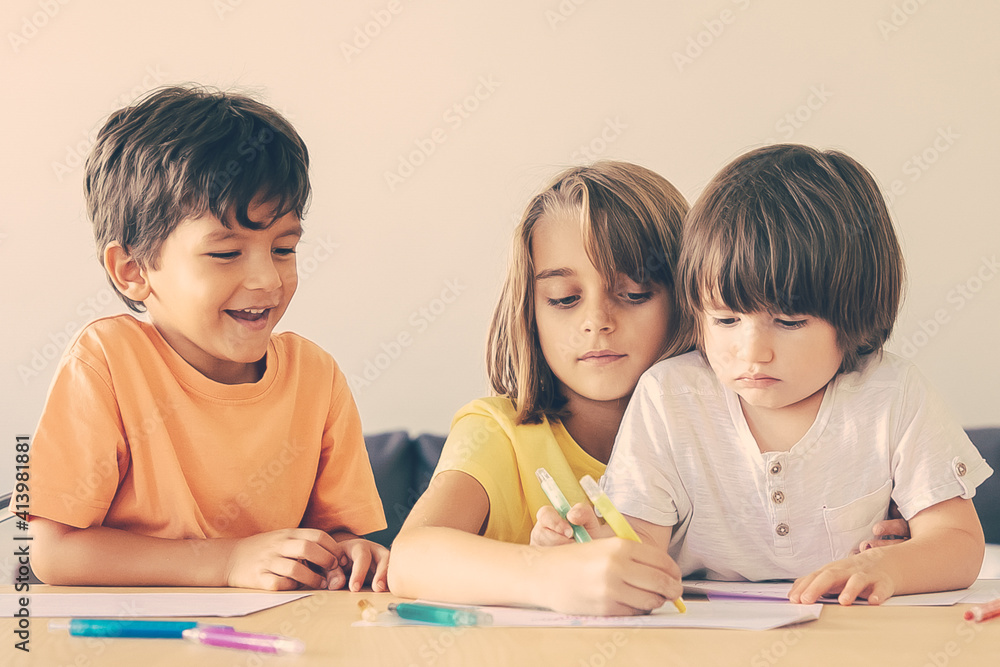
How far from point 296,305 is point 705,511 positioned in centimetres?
126

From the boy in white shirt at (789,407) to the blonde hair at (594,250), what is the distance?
0.31 ft

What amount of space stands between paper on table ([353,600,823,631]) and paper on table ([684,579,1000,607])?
0.21ft

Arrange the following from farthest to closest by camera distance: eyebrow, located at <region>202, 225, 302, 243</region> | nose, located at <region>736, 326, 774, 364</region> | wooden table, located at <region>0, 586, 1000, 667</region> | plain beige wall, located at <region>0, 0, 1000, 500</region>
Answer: plain beige wall, located at <region>0, 0, 1000, 500</region> < eyebrow, located at <region>202, 225, 302, 243</region> < nose, located at <region>736, 326, 774, 364</region> < wooden table, located at <region>0, 586, 1000, 667</region>

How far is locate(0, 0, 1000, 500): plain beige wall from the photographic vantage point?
1923 mm

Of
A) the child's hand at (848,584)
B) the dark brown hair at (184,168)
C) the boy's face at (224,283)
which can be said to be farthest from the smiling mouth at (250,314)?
the child's hand at (848,584)

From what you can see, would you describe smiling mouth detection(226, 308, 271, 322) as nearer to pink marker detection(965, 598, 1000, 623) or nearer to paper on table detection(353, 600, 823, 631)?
paper on table detection(353, 600, 823, 631)

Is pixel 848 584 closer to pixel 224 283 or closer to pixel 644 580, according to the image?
pixel 644 580

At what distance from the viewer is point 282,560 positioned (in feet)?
2.96

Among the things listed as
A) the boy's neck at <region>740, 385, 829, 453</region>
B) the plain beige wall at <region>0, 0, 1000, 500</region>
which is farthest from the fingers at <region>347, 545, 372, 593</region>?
the plain beige wall at <region>0, 0, 1000, 500</region>

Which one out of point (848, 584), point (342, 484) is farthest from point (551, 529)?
point (342, 484)

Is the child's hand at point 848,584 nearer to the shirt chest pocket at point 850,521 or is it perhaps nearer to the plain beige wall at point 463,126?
the shirt chest pocket at point 850,521

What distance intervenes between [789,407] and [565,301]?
0.93 ft

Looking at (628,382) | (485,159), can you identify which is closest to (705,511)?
(628,382)

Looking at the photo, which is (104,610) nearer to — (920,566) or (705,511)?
(705,511)
